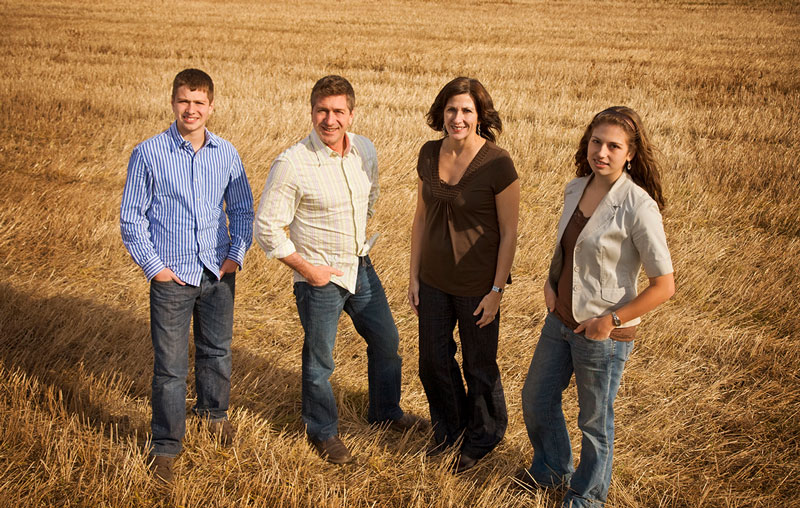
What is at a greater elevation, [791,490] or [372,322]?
[372,322]

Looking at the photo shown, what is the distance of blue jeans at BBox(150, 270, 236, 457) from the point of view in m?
3.15

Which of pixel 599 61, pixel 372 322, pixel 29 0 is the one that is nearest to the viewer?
pixel 372 322

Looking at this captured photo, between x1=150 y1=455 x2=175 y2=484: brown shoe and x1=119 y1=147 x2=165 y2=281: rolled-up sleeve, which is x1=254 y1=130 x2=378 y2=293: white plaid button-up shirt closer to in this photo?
A: x1=119 y1=147 x2=165 y2=281: rolled-up sleeve

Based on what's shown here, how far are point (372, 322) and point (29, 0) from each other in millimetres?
35656

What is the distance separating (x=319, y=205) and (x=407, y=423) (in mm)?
1442

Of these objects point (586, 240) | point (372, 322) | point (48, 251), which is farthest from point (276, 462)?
point (48, 251)

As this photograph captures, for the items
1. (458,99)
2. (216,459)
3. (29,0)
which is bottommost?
(216,459)

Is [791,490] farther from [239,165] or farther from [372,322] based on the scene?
[239,165]

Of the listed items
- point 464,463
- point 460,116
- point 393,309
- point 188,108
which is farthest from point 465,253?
point 393,309

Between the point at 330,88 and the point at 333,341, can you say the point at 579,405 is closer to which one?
the point at 333,341

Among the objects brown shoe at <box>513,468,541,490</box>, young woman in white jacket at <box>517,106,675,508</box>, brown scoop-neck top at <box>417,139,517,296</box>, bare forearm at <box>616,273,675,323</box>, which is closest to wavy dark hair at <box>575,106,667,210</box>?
young woman in white jacket at <box>517,106,675,508</box>

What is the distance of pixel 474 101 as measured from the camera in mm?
2990

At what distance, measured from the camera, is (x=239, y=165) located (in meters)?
3.40

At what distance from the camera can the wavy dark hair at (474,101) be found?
2986 mm
